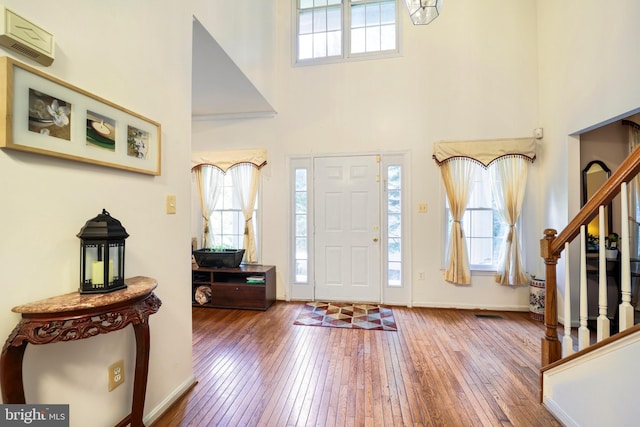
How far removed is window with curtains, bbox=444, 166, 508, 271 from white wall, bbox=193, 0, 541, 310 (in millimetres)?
185

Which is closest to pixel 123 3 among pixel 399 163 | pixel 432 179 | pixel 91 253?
pixel 91 253

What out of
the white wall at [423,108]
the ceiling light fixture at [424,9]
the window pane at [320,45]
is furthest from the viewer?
the window pane at [320,45]

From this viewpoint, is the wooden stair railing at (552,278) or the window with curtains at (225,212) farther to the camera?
the window with curtains at (225,212)

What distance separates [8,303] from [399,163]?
12.4ft

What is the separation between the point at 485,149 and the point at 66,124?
4068mm

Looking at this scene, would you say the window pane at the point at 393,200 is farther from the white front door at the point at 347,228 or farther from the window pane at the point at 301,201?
the window pane at the point at 301,201

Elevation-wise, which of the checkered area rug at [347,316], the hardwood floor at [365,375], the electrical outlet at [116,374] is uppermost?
the electrical outlet at [116,374]

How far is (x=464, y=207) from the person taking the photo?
12.1ft

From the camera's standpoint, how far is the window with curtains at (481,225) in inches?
147

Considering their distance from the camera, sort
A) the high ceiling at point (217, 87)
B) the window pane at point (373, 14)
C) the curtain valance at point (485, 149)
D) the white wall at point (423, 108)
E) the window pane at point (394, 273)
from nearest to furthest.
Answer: the high ceiling at point (217, 87) → the curtain valance at point (485, 149) → the white wall at point (423, 108) → the window pane at point (394, 273) → the window pane at point (373, 14)

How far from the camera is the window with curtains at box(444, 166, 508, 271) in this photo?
373 cm

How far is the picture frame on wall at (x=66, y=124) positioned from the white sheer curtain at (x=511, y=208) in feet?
12.9

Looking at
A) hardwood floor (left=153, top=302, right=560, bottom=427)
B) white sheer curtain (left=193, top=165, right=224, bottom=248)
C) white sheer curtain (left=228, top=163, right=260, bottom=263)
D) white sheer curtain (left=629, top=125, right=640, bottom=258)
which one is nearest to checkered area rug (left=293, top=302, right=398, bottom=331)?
hardwood floor (left=153, top=302, right=560, bottom=427)

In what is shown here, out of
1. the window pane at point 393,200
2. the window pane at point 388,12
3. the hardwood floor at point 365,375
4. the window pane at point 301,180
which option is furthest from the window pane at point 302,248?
the window pane at point 388,12
